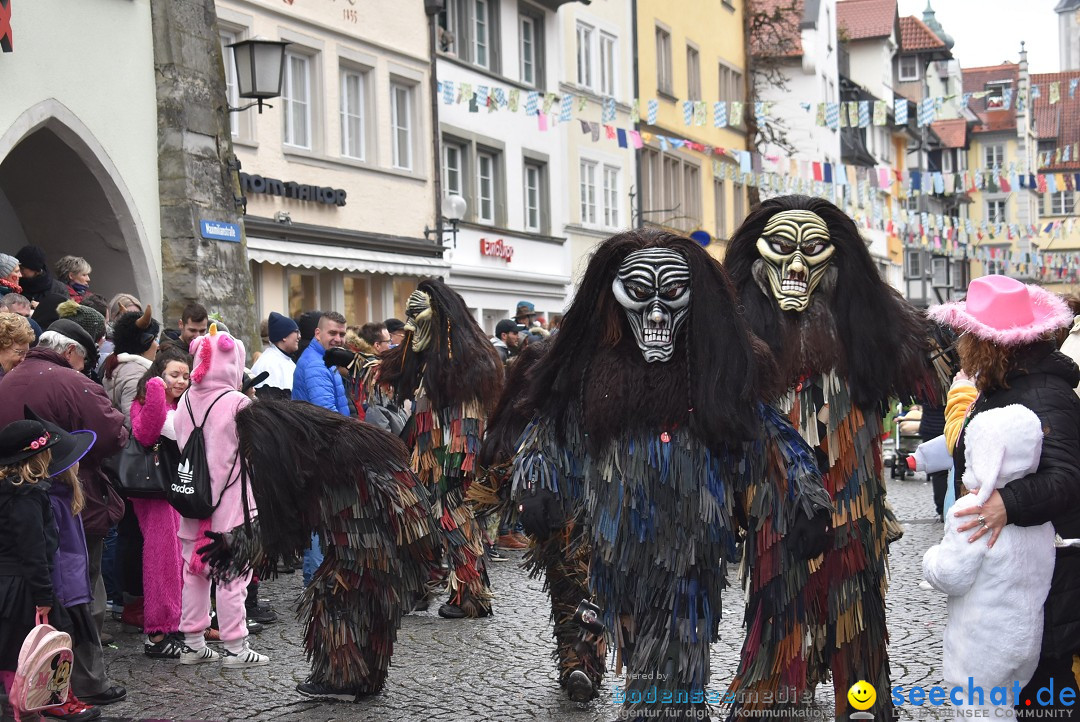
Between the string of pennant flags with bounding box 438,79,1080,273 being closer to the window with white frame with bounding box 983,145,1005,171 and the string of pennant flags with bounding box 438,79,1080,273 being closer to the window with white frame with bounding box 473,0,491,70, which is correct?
the window with white frame with bounding box 473,0,491,70

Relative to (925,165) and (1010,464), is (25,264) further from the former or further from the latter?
(925,165)

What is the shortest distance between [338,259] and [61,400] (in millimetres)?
12927

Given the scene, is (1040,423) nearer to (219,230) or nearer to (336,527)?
(336,527)

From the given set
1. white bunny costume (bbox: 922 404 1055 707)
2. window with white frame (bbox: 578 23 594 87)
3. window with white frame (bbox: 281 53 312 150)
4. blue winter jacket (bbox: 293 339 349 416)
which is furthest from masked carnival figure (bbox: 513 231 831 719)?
window with white frame (bbox: 578 23 594 87)

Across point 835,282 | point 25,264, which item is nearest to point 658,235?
point 835,282

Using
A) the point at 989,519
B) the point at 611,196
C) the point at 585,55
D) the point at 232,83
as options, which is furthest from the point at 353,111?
the point at 989,519

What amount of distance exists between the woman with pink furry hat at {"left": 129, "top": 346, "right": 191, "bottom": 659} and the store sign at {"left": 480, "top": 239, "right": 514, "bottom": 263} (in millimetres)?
16605

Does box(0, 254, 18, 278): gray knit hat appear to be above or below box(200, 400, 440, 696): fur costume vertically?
above

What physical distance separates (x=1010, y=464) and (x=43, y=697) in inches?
155

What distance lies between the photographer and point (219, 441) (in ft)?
25.0

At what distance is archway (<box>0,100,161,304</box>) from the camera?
14.3 metres

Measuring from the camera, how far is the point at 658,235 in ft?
17.3

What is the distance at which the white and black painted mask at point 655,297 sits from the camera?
503 cm

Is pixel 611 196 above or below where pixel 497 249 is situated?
above
